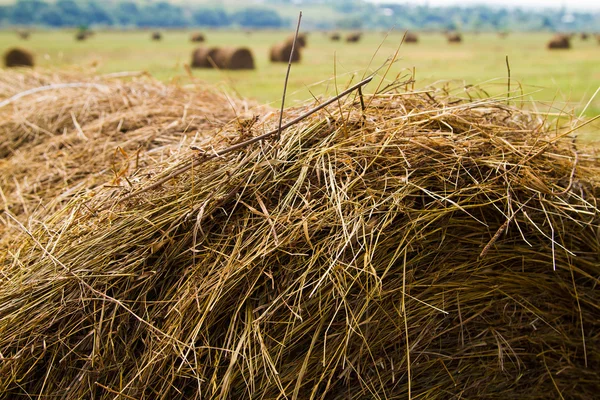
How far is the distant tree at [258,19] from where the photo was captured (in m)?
150

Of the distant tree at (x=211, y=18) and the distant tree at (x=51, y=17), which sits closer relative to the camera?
the distant tree at (x=51, y=17)

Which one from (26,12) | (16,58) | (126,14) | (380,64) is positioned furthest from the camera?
(126,14)

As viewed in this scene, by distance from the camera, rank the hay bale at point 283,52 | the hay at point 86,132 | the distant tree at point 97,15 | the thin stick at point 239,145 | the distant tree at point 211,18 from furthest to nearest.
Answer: the distant tree at point 211,18 < the distant tree at point 97,15 < the hay bale at point 283,52 < the hay at point 86,132 < the thin stick at point 239,145

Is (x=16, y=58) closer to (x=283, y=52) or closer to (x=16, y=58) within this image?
(x=16, y=58)

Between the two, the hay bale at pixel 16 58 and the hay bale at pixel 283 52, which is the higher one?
the hay bale at pixel 16 58

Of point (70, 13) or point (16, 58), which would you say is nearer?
point (16, 58)

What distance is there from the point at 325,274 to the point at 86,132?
2207mm

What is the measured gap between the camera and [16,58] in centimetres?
1617

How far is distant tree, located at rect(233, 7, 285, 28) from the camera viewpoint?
149613 millimetres

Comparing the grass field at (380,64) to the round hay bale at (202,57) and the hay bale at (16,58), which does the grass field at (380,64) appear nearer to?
the round hay bale at (202,57)

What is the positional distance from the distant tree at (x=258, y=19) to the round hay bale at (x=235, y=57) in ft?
449

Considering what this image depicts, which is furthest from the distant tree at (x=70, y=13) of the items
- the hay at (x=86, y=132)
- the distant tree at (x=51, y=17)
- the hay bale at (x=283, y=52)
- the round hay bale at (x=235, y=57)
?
the hay at (x=86, y=132)

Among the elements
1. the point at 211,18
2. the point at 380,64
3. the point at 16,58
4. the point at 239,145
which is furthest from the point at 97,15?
the point at 239,145

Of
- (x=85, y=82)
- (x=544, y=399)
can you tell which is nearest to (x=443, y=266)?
(x=544, y=399)
